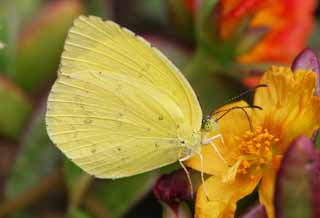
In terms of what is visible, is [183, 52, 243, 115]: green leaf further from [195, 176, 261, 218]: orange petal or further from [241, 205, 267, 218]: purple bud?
[241, 205, 267, 218]: purple bud

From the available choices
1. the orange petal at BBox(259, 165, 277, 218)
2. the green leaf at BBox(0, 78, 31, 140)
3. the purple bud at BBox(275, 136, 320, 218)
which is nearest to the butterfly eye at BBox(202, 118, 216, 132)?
the orange petal at BBox(259, 165, 277, 218)

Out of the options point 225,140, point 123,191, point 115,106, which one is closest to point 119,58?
point 115,106

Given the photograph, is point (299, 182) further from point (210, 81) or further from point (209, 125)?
point (210, 81)

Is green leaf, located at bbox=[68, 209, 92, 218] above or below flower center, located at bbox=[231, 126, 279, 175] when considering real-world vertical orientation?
below

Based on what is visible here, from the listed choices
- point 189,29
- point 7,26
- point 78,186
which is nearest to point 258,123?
point 78,186

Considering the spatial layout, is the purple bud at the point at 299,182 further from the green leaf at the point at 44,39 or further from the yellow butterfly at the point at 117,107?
the green leaf at the point at 44,39

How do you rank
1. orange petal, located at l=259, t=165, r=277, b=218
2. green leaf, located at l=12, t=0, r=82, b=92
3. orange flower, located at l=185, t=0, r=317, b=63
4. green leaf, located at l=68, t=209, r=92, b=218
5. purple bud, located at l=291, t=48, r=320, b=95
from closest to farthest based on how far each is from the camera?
orange petal, located at l=259, t=165, r=277, b=218 → purple bud, located at l=291, t=48, r=320, b=95 → green leaf, located at l=68, t=209, r=92, b=218 → orange flower, located at l=185, t=0, r=317, b=63 → green leaf, located at l=12, t=0, r=82, b=92
